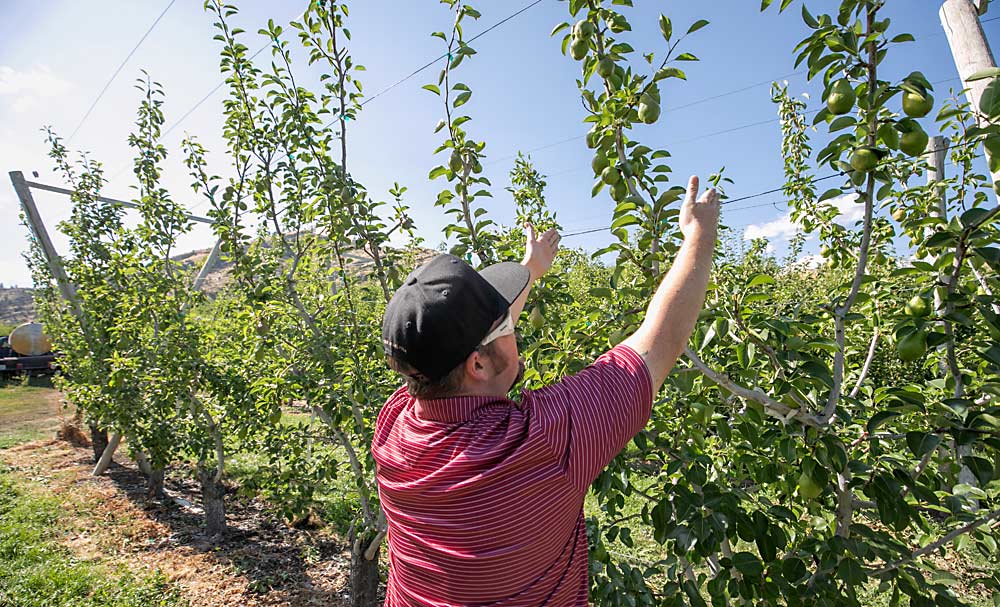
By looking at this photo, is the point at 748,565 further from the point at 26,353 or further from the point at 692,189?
the point at 26,353

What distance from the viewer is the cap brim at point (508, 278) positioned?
50.5 inches

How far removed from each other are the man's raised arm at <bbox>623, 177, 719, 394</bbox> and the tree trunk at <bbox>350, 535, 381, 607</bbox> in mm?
2947

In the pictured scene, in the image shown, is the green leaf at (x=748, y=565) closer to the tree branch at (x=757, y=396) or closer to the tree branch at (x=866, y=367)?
the tree branch at (x=757, y=396)

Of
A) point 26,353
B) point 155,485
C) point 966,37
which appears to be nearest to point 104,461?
point 155,485

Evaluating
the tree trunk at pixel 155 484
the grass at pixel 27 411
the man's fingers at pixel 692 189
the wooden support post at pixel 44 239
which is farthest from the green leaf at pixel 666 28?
the grass at pixel 27 411

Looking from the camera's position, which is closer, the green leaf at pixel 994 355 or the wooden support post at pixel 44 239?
the green leaf at pixel 994 355

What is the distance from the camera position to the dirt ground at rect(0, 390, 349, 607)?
4051mm

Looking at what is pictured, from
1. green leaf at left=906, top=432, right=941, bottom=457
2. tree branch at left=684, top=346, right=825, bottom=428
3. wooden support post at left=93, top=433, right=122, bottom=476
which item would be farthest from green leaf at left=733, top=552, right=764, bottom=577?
wooden support post at left=93, top=433, right=122, bottom=476

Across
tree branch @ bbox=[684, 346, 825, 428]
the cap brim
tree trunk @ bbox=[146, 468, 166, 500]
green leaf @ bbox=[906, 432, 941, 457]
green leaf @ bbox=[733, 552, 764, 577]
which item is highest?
the cap brim

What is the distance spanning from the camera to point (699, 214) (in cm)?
117

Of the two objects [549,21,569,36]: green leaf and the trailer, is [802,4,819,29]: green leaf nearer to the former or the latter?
[549,21,569,36]: green leaf

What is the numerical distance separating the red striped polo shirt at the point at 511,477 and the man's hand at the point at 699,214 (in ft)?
0.99

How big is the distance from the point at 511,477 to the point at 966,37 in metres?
2.31

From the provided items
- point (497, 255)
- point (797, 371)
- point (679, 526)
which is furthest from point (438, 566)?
point (497, 255)
